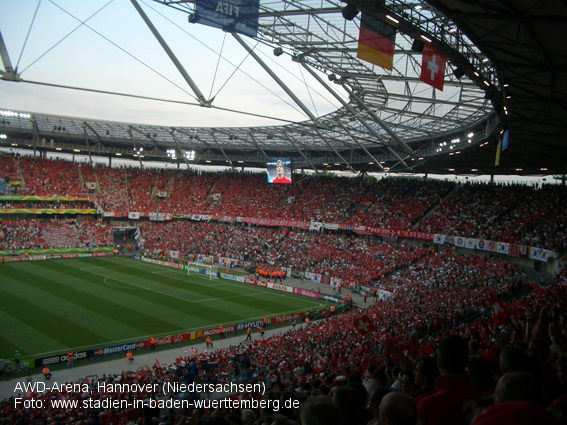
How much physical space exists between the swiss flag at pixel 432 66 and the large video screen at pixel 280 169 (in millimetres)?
39334

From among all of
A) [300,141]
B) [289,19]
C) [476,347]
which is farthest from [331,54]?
[300,141]

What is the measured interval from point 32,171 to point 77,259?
16.9 m

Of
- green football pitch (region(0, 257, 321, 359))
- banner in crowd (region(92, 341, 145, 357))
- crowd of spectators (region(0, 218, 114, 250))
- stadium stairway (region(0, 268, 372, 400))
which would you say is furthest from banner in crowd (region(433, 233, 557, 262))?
crowd of spectators (region(0, 218, 114, 250))

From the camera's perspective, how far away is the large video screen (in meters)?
52.4

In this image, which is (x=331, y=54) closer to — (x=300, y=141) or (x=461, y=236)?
(x=461, y=236)

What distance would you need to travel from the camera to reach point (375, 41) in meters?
11.3

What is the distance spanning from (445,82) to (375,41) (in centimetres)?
1210

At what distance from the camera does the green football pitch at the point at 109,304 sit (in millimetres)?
24844

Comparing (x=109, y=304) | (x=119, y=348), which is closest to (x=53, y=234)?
(x=109, y=304)

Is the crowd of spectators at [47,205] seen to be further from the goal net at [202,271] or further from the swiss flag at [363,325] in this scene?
the swiss flag at [363,325]

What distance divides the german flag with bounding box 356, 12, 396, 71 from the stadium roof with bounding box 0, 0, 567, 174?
1.33 feet

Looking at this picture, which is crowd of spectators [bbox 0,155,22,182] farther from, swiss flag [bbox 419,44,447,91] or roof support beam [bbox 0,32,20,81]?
swiss flag [bbox 419,44,447,91]

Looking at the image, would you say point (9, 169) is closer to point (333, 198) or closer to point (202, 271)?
point (202, 271)

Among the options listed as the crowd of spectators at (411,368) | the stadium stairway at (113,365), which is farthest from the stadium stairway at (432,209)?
the stadium stairway at (113,365)
